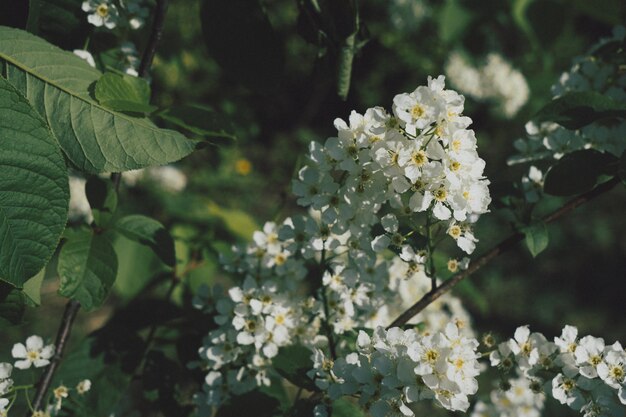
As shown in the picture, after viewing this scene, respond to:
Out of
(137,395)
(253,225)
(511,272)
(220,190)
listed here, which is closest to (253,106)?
(220,190)

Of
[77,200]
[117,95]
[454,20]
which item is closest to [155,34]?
[117,95]

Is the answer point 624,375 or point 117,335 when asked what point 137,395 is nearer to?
point 117,335

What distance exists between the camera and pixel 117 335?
1487 millimetres

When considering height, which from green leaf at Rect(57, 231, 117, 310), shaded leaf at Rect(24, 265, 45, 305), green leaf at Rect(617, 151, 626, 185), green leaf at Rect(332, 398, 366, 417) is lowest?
green leaf at Rect(332, 398, 366, 417)

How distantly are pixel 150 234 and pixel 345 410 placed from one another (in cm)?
56

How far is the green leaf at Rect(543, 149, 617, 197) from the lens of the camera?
1244mm

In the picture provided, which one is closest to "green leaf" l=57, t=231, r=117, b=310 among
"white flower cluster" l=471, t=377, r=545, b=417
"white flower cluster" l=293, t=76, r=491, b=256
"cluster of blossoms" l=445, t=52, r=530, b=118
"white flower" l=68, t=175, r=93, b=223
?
"white flower cluster" l=293, t=76, r=491, b=256

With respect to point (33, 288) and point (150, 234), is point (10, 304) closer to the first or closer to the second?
point (33, 288)

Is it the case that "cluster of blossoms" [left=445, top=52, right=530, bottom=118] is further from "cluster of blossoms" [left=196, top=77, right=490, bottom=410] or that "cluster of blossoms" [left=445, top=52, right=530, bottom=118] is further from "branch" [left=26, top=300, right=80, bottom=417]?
"branch" [left=26, top=300, right=80, bottom=417]

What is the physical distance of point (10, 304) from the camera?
1093mm

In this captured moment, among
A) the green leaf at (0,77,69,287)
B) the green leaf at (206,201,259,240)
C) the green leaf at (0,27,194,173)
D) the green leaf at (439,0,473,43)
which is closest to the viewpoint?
the green leaf at (0,77,69,287)

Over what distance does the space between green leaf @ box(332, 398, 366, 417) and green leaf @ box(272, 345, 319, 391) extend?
0.21 feet

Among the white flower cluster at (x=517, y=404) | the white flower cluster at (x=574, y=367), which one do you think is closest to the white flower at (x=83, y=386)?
the white flower cluster at (x=574, y=367)

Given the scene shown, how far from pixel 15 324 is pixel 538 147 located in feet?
3.92
